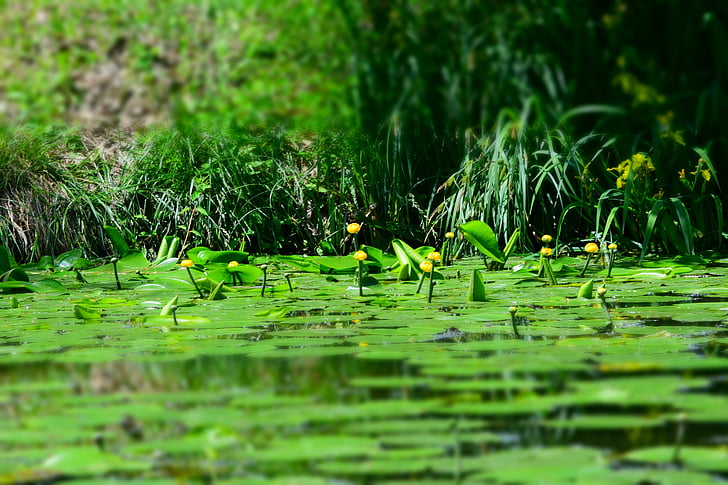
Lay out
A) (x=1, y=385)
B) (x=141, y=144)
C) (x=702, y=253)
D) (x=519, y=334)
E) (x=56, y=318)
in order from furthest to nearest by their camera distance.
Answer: (x=141, y=144) < (x=702, y=253) < (x=56, y=318) < (x=519, y=334) < (x=1, y=385)

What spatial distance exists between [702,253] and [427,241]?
1.26 metres

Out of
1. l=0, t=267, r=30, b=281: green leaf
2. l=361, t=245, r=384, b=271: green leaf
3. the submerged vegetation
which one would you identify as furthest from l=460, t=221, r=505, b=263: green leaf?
l=0, t=267, r=30, b=281: green leaf

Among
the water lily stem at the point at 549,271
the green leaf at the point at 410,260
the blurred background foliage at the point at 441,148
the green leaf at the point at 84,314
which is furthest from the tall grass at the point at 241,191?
the green leaf at the point at 84,314

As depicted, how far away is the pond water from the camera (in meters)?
0.71

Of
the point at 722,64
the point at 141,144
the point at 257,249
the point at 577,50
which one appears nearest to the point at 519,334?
the point at 722,64

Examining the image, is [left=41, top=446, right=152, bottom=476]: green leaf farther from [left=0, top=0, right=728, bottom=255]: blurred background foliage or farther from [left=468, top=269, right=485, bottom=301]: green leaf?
[left=0, top=0, right=728, bottom=255]: blurred background foliage

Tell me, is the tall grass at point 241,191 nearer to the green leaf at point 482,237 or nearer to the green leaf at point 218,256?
the green leaf at point 218,256

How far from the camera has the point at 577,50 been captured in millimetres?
3668

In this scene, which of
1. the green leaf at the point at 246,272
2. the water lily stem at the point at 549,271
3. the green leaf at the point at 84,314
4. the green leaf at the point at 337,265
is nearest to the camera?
the green leaf at the point at 84,314

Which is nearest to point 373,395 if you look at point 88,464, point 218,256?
point 88,464

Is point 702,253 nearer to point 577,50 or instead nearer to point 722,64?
point 722,64

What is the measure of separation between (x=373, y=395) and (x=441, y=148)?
2904mm

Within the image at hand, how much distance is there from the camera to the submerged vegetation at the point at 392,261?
795 mm

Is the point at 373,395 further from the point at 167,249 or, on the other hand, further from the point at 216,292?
the point at 167,249
